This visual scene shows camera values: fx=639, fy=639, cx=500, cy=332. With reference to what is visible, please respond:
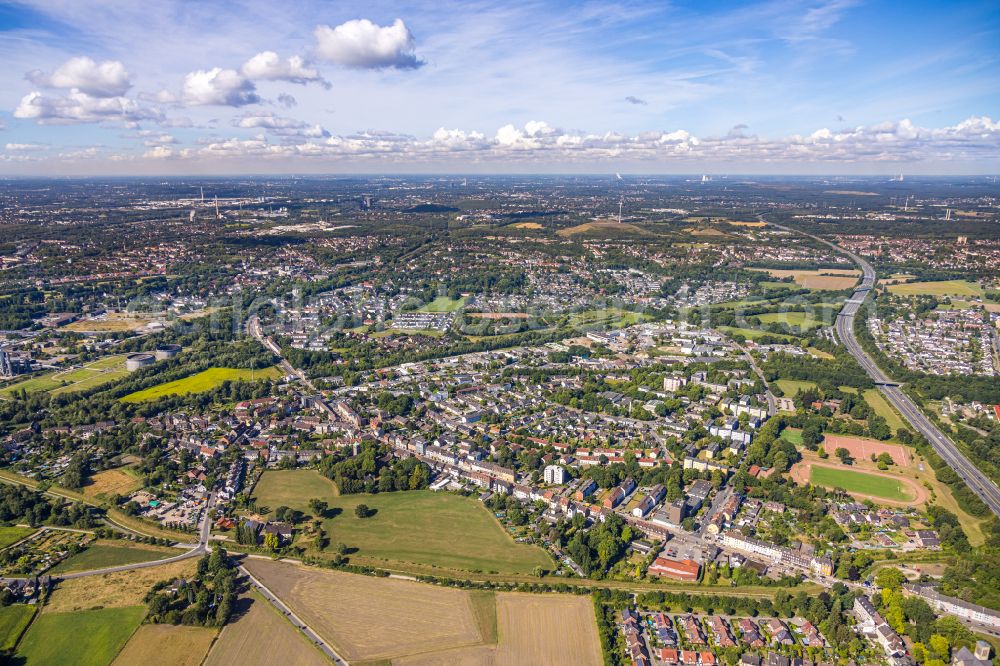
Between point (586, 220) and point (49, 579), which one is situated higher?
point (586, 220)

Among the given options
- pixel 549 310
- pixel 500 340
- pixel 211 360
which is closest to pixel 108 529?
pixel 211 360

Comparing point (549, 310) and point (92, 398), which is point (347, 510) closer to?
point (92, 398)

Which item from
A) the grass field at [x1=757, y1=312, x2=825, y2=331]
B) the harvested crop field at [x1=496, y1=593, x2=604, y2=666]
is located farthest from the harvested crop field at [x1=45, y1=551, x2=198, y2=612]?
the grass field at [x1=757, y1=312, x2=825, y2=331]

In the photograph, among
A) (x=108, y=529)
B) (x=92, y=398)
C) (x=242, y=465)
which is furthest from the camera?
(x=92, y=398)

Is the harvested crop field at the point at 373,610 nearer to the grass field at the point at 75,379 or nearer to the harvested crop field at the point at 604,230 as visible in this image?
the grass field at the point at 75,379

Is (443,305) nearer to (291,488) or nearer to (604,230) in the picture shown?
(291,488)

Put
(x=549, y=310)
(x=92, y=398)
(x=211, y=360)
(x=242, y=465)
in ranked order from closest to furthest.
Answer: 1. (x=242, y=465)
2. (x=92, y=398)
3. (x=211, y=360)
4. (x=549, y=310)

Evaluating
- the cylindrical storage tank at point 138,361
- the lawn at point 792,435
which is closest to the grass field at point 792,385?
the lawn at point 792,435

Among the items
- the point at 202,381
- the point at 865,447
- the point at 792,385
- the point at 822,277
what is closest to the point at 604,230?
the point at 822,277
